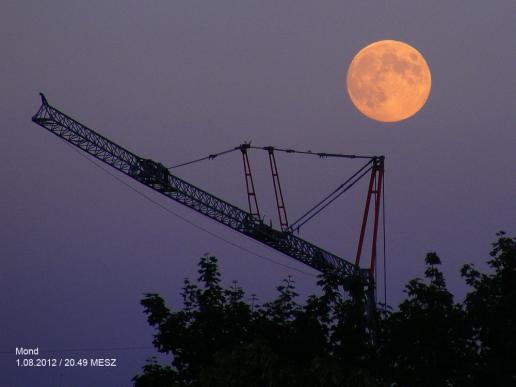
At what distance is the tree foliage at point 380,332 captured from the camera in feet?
158

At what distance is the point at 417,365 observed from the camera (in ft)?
159

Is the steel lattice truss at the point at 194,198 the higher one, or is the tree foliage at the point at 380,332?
the steel lattice truss at the point at 194,198

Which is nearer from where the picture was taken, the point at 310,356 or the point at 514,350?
the point at 514,350

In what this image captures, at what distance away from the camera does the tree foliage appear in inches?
1901

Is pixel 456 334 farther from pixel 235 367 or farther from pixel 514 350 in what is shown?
pixel 235 367

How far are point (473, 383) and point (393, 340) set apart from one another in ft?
17.0

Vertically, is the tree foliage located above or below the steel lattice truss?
below

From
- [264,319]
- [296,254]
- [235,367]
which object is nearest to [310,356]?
[264,319]

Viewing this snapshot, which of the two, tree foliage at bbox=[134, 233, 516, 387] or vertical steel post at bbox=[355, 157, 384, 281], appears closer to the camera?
tree foliage at bbox=[134, 233, 516, 387]

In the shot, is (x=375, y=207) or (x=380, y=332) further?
(x=375, y=207)

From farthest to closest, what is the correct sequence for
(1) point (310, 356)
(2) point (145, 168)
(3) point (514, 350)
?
(2) point (145, 168) < (1) point (310, 356) < (3) point (514, 350)

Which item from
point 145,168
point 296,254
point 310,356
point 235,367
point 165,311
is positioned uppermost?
point 145,168

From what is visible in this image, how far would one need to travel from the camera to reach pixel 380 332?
53031mm

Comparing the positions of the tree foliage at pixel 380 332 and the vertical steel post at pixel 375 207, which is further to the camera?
the vertical steel post at pixel 375 207
